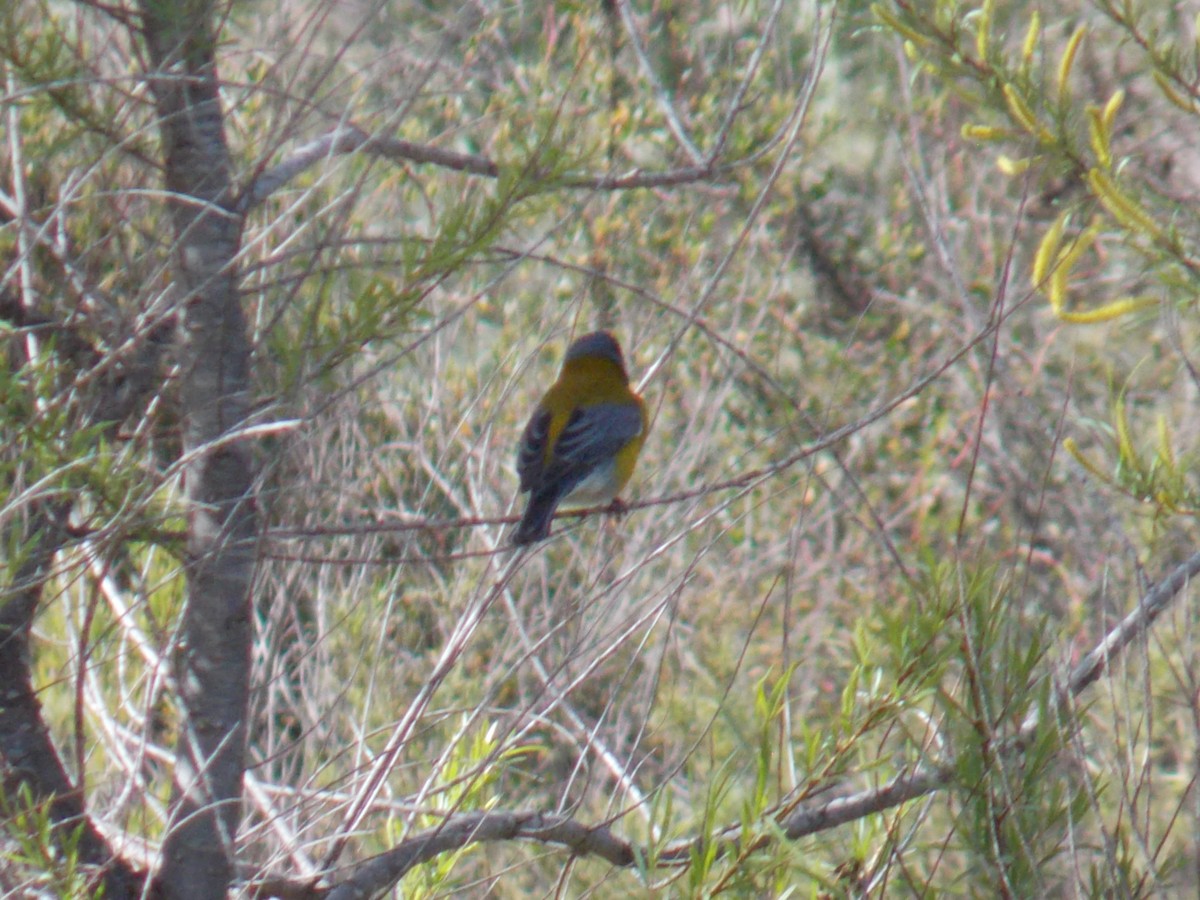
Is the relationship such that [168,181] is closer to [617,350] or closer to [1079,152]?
[1079,152]

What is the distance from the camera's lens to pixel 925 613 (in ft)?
6.52

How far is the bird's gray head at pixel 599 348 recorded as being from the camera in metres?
4.66

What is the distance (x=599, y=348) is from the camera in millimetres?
4836

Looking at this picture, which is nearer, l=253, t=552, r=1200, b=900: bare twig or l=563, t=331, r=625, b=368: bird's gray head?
l=253, t=552, r=1200, b=900: bare twig

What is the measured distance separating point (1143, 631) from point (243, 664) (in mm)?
1385

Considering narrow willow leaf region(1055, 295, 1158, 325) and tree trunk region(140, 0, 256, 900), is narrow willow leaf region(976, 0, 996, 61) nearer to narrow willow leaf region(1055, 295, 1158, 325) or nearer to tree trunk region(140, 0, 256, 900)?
narrow willow leaf region(1055, 295, 1158, 325)

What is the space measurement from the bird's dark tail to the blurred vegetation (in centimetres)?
8

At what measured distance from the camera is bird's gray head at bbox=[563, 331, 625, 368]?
466cm

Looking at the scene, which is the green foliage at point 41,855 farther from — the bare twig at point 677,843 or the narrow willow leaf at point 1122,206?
the narrow willow leaf at point 1122,206

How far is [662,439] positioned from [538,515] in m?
2.45

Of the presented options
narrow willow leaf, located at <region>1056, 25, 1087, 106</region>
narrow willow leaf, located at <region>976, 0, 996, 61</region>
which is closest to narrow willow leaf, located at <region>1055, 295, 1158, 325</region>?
narrow willow leaf, located at <region>1056, 25, 1087, 106</region>

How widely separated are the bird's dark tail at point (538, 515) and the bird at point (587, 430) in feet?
0.67

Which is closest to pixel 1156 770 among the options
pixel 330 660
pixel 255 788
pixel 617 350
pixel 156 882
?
pixel 617 350

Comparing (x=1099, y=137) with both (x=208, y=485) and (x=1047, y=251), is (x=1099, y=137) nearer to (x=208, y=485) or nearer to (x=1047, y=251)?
(x=1047, y=251)
